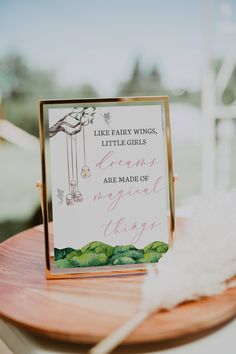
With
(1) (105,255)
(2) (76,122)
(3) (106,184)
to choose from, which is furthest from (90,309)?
(2) (76,122)

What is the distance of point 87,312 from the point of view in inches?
25.3

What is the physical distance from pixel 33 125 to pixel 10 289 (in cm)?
383

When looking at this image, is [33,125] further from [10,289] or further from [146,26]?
[10,289]

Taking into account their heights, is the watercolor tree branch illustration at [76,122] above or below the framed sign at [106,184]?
above

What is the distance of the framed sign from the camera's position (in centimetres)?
79

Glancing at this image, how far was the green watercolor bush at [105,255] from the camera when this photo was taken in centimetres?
79

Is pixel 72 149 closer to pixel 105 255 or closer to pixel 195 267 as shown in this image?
pixel 105 255

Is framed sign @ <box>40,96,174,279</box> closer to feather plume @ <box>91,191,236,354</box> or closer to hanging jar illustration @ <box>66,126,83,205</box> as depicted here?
hanging jar illustration @ <box>66,126,83,205</box>

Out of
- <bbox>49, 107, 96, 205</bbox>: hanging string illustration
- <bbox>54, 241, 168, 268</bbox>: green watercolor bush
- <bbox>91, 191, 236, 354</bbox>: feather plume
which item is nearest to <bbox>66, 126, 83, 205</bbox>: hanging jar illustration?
<bbox>49, 107, 96, 205</bbox>: hanging string illustration

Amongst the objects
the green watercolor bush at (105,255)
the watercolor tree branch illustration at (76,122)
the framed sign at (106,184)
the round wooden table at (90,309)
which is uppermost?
the watercolor tree branch illustration at (76,122)

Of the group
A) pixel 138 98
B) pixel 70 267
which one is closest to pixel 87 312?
pixel 70 267

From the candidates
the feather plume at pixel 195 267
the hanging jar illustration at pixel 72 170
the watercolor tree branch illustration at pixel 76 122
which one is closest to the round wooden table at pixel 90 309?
the feather plume at pixel 195 267

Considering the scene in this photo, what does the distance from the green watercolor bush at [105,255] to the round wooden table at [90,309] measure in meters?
0.03

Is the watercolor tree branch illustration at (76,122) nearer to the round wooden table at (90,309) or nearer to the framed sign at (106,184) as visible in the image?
the framed sign at (106,184)
